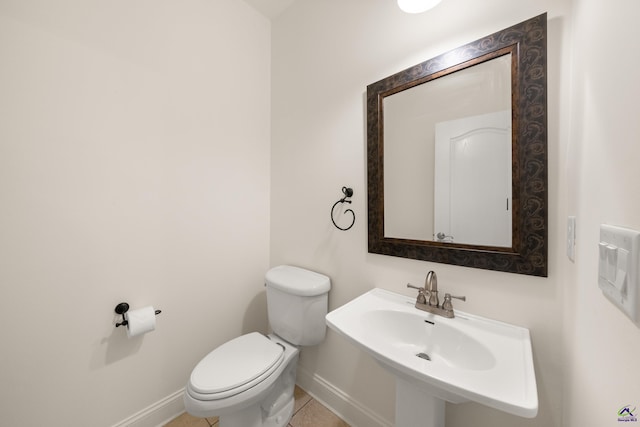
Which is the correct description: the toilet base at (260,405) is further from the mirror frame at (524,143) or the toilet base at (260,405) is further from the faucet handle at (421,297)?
the mirror frame at (524,143)

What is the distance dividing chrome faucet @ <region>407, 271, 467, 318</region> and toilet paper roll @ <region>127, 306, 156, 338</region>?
4.25 ft

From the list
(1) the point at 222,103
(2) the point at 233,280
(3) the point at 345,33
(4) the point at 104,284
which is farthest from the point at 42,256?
(3) the point at 345,33

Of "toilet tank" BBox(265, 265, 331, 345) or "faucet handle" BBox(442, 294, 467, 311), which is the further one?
"toilet tank" BBox(265, 265, 331, 345)

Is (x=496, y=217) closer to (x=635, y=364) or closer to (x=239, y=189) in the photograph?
(x=635, y=364)

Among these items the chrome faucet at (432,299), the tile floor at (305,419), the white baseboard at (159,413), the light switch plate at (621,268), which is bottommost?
the tile floor at (305,419)

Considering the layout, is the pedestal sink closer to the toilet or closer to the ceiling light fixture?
the toilet

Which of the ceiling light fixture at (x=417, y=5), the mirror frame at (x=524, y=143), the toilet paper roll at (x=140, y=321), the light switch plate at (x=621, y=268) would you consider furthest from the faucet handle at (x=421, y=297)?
the toilet paper roll at (x=140, y=321)

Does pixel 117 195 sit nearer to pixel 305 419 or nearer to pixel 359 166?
pixel 359 166

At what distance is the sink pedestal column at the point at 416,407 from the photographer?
0.81m

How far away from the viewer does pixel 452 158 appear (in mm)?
988

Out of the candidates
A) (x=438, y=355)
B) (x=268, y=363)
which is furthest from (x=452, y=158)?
(x=268, y=363)

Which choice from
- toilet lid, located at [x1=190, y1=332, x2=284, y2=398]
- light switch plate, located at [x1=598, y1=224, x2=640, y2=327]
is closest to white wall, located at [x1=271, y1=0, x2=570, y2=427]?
toilet lid, located at [x1=190, y1=332, x2=284, y2=398]

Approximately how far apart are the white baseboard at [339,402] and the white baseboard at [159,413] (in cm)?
73

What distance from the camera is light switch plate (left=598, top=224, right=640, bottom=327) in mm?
290
